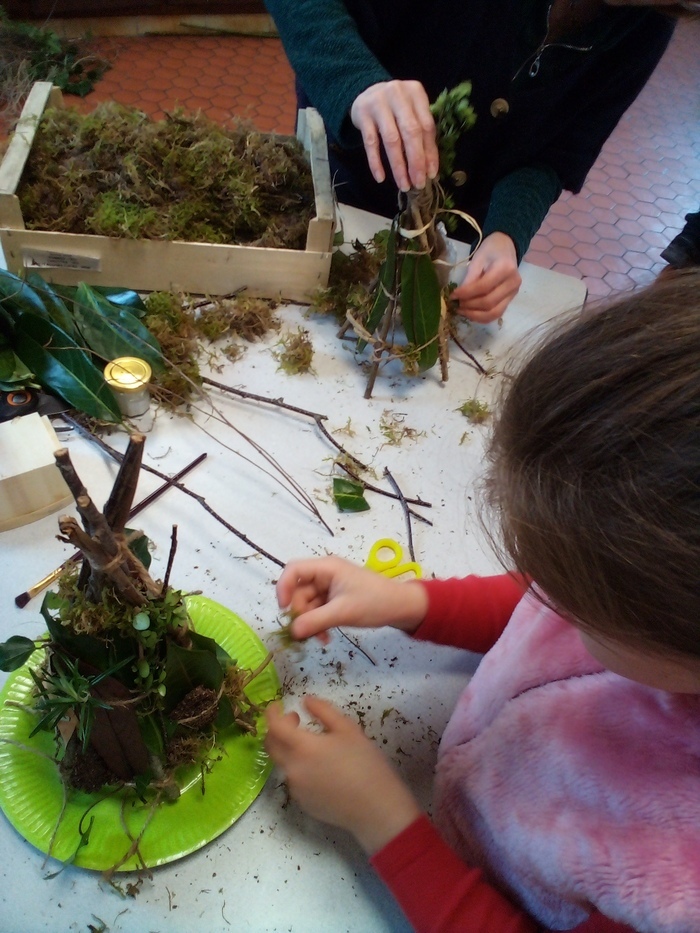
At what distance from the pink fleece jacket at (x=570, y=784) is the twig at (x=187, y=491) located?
29 cm

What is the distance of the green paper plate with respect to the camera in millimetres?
562

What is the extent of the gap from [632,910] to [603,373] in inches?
15.2

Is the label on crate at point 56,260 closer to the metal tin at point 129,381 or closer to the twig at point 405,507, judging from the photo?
the metal tin at point 129,381

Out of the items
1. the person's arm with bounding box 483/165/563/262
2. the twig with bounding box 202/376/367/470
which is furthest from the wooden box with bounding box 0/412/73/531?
the person's arm with bounding box 483/165/563/262

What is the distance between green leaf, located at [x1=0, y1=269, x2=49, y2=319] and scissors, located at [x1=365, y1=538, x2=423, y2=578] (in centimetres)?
53

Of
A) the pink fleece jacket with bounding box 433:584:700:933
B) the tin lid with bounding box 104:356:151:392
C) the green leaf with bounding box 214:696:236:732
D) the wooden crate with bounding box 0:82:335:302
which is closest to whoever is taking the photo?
the pink fleece jacket with bounding box 433:584:700:933

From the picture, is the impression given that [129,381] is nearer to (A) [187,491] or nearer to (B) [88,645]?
(A) [187,491]

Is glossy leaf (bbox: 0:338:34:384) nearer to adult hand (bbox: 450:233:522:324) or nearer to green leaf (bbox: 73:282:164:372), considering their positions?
green leaf (bbox: 73:282:164:372)

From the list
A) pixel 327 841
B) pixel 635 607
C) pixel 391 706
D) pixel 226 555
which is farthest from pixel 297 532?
pixel 635 607

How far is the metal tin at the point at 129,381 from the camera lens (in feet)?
2.66

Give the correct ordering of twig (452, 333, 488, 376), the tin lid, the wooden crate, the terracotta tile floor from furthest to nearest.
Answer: the terracotta tile floor, twig (452, 333, 488, 376), the wooden crate, the tin lid

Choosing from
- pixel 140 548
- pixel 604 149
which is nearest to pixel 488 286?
pixel 140 548

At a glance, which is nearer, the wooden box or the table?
the table

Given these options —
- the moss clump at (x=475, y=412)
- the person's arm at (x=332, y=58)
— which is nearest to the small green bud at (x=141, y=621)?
the moss clump at (x=475, y=412)
